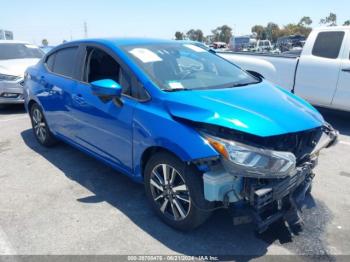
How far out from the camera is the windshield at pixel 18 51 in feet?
30.1

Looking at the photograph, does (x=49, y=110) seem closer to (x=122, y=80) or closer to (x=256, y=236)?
(x=122, y=80)

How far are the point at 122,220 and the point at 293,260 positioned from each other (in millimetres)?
1584

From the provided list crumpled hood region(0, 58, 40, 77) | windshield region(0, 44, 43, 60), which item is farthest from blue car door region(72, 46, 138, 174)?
windshield region(0, 44, 43, 60)

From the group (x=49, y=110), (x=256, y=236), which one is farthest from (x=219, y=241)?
(x=49, y=110)

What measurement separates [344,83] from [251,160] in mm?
4411

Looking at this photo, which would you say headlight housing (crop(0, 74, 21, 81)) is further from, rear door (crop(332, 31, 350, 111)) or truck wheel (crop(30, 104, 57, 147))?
rear door (crop(332, 31, 350, 111))

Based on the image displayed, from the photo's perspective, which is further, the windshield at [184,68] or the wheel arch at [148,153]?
the windshield at [184,68]

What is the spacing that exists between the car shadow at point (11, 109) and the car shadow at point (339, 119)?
6.97 meters

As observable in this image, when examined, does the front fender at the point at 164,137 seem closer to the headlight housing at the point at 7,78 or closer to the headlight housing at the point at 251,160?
the headlight housing at the point at 251,160

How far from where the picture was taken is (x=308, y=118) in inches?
117

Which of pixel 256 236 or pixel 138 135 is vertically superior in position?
pixel 138 135

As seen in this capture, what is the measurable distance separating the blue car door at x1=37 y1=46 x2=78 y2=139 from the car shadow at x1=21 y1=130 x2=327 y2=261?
0.70 m

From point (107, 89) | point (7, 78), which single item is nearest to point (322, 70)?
point (107, 89)

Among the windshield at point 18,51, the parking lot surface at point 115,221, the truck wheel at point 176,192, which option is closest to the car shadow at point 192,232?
the parking lot surface at point 115,221
